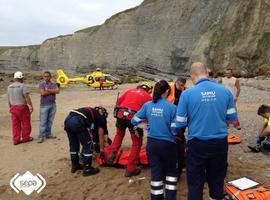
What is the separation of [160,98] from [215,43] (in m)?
38.7

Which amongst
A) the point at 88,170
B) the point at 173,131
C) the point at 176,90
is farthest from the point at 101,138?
the point at 173,131

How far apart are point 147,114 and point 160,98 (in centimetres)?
32

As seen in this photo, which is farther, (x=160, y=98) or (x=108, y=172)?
(x=108, y=172)

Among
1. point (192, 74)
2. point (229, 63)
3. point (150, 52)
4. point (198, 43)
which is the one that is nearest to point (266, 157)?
point (192, 74)

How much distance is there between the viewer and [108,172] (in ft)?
26.5

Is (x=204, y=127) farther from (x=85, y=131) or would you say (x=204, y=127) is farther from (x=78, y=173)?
(x=78, y=173)

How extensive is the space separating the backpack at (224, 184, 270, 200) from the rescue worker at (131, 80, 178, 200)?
2.73ft

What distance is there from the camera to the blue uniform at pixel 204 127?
17.5ft

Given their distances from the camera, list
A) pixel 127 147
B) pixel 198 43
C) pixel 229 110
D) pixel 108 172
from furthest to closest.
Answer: pixel 198 43, pixel 127 147, pixel 108 172, pixel 229 110

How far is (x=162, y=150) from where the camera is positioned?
6.12m

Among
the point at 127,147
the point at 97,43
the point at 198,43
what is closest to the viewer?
the point at 127,147

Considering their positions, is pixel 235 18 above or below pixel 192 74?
above

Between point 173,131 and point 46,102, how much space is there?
618cm

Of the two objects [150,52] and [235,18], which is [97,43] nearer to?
[150,52]
